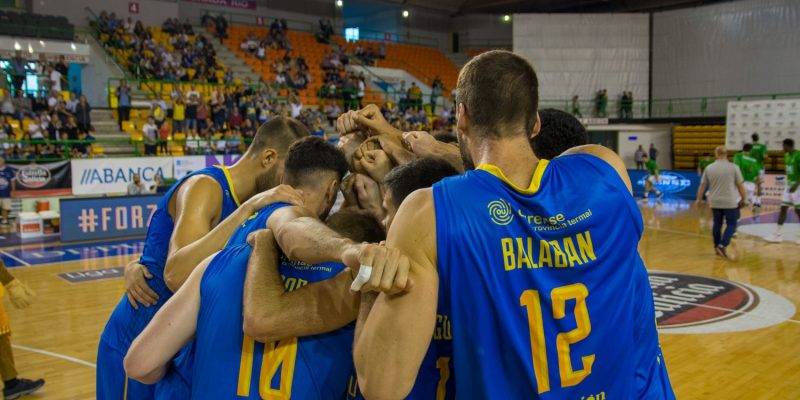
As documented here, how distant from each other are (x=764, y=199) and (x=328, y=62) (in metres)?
17.2

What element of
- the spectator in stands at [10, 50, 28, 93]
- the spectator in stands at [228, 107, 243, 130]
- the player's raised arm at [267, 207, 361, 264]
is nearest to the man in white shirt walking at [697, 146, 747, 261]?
the player's raised arm at [267, 207, 361, 264]

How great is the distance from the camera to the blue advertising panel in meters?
21.1

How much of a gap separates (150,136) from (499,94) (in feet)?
57.4

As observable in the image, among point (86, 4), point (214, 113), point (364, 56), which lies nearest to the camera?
point (214, 113)

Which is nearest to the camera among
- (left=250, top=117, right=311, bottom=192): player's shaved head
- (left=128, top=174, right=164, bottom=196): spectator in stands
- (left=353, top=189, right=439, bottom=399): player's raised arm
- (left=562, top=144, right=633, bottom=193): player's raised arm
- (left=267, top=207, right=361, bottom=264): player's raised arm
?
(left=353, top=189, right=439, bottom=399): player's raised arm

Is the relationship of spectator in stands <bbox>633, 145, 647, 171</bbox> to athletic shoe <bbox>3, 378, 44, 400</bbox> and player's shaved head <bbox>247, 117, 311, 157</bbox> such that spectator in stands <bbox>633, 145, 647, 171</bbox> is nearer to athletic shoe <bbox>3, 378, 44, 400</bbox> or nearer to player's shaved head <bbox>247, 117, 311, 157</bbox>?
athletic shoe <bbox>3, 378, 44, 400</bbox>

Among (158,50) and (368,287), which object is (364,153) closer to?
(368,287)

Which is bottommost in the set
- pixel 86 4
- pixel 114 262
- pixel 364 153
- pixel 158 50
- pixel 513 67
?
pixel 114 262

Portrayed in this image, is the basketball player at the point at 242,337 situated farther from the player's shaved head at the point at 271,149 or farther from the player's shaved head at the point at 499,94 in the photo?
the player's shaved head at the point at 271,149

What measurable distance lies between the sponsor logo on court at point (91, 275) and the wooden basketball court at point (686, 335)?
0.46ft

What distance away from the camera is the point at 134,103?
65.4 ft

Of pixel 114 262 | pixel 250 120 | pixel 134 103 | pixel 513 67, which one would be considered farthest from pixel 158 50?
pixel 513 67

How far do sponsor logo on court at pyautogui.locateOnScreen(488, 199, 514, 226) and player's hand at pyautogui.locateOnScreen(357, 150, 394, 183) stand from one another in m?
1.38

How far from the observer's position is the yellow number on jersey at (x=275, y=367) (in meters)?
2.05
